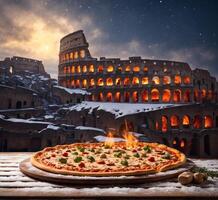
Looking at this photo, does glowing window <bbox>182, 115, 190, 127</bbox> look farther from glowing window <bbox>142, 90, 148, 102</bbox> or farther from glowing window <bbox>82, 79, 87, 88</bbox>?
glowing window <bbox>82, 79, 87, 88</bbox>

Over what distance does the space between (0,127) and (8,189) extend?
3799cm

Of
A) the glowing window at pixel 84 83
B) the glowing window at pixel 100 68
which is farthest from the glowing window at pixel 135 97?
the glowing window at pixel 84 83

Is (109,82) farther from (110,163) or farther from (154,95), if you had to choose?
(110,163)

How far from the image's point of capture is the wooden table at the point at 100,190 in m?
4.84

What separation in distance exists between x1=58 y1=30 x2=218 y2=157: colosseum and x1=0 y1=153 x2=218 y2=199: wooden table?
1472 inches

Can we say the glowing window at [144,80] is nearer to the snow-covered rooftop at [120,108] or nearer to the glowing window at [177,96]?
the glowing window at [177,96]

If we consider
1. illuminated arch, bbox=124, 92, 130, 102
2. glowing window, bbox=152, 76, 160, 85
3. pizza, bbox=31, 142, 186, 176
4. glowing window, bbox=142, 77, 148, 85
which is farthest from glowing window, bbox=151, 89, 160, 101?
pizza, bbox=31, 142, 186, 176

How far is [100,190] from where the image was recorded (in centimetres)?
517

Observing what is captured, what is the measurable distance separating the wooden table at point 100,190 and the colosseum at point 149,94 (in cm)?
3739

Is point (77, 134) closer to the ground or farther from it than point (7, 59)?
closer to the ground

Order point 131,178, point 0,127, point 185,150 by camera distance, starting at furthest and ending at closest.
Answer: point 185,150
point 0,127
point 131,178

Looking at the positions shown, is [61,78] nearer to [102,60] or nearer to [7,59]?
[102,60]

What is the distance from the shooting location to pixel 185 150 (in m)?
47.3

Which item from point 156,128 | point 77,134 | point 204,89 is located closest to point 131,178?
point 77,134
